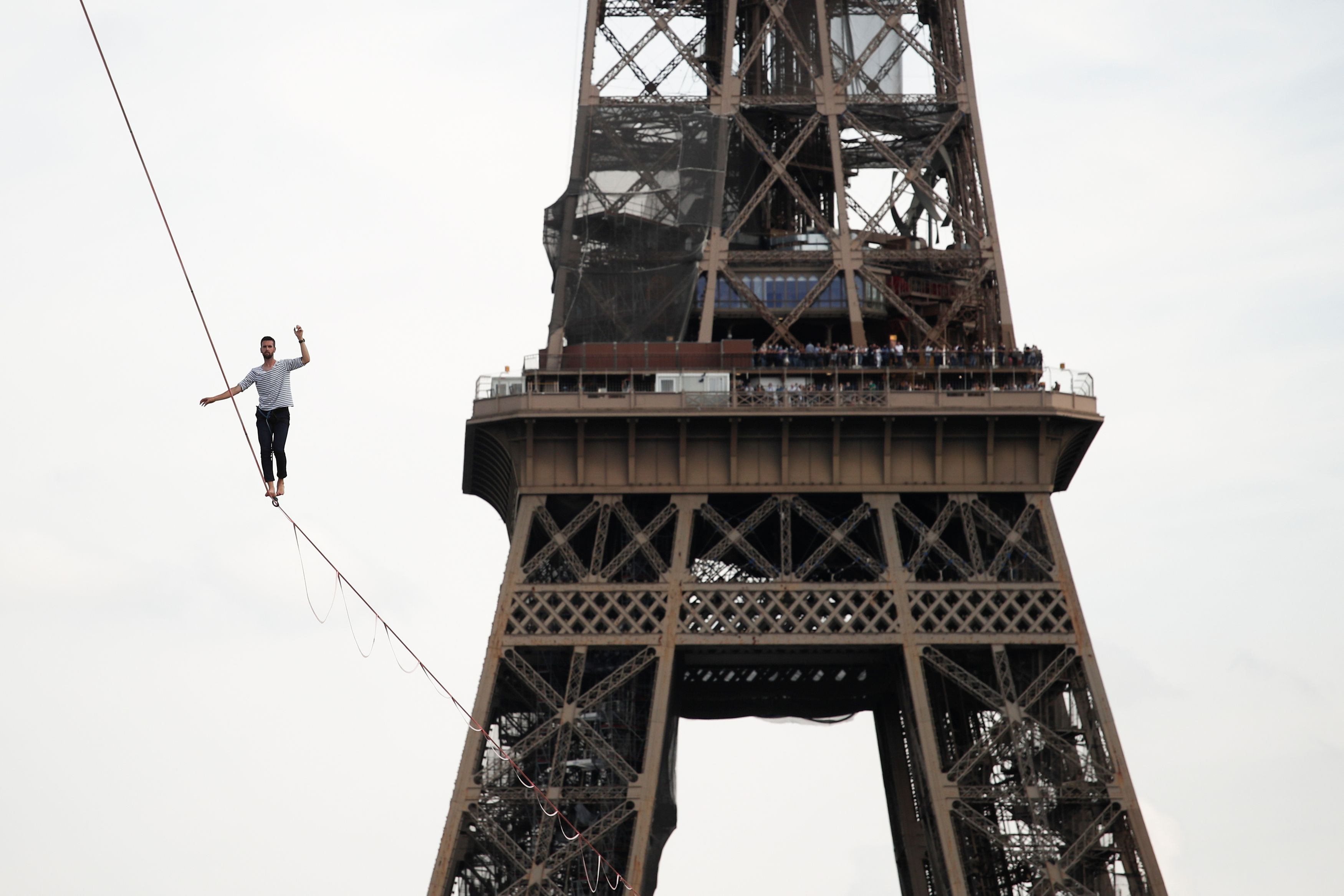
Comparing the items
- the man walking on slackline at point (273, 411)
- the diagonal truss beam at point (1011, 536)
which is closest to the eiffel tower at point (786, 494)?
the diagonal truss beam at point (1011, 536)

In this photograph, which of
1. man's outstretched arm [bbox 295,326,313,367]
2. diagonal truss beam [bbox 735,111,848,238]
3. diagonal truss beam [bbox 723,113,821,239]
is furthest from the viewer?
diagonal truss beam [bbox 723,113,821,239]

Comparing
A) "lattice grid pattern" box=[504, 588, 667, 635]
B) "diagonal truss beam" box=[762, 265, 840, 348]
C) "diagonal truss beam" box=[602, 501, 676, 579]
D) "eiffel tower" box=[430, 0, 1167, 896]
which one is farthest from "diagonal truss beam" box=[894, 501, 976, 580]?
"lattice grid pattern" box=[504, 588, 667, 635]

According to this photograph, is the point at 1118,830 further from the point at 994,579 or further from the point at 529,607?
the point at 529,607

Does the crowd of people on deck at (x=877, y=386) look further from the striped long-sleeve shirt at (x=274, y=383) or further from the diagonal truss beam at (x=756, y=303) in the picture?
the striped long-sleeve shirt at (x=274, y=383)

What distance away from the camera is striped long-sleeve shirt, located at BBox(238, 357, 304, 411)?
3350 cm

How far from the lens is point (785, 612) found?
6016cm

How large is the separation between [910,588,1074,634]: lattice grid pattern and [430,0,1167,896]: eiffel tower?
0.32 feet

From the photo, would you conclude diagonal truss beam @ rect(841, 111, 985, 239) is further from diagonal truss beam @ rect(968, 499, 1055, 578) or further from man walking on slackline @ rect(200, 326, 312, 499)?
man walking on slackline @ rect(200, 326, 312, 499)

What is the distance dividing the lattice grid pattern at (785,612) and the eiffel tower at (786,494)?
0.28 feet

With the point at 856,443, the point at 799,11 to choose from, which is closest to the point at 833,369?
the point at 856,443

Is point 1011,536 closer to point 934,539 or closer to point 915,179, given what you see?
point 934,539

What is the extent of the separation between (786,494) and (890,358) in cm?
439

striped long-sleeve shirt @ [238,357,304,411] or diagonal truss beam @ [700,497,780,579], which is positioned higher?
diagonal truss beam @ [700,497,780,579]

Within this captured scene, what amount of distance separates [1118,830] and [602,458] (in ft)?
51.0
